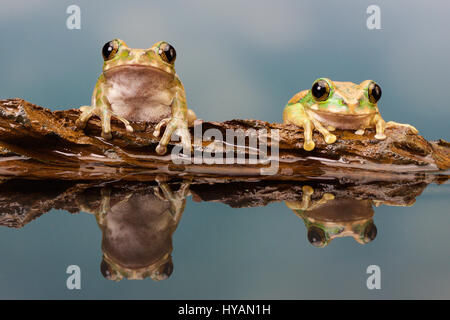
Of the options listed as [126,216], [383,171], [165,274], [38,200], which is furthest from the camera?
[383,171]

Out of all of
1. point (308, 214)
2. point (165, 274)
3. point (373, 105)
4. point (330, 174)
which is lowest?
point (165, 274)

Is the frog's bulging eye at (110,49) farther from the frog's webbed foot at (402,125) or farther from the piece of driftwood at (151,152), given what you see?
the frog's webbed foot at (402,125)

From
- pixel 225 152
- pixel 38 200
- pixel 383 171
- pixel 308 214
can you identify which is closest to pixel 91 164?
pixel 38 200

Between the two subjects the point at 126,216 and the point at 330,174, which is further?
the point at 330,174

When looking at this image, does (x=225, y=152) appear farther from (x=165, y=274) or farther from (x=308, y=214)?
(x=165, y=274)

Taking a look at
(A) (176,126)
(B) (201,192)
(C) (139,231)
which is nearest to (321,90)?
(A) (176,126)

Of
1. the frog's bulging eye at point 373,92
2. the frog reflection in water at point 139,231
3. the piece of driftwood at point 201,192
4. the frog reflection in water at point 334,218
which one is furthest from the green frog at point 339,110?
the frog reflection in water at point 139,231

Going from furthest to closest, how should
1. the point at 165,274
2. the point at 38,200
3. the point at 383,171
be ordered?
the point at 383,171
the point at 38,200
the point at 165,274

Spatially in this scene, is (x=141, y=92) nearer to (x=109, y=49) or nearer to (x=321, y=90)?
(x=109, y=49)
